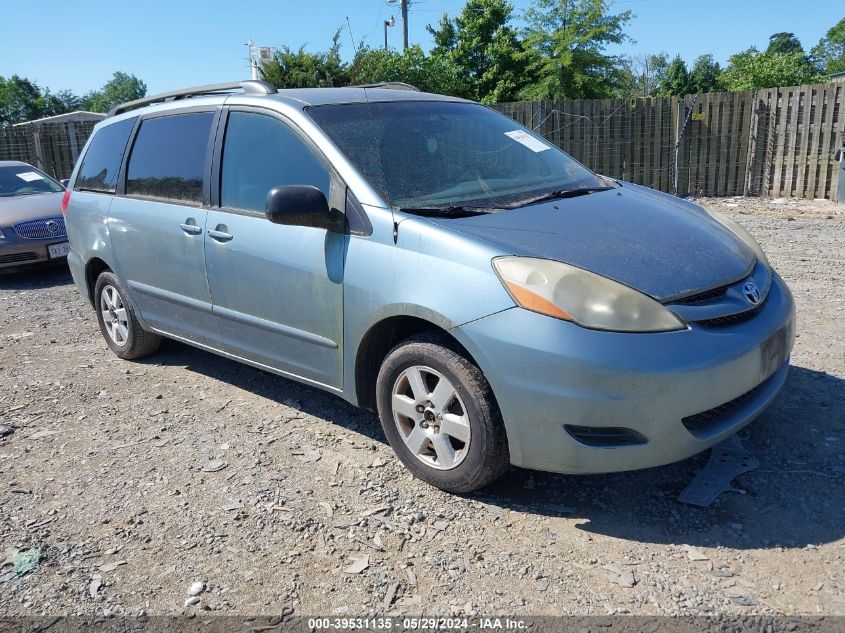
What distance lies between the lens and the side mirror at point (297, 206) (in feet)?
10.8

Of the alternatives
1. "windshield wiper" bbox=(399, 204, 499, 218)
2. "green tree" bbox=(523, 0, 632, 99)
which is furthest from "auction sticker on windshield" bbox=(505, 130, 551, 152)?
"green tree" bbox=(523, 0, 632, 99)

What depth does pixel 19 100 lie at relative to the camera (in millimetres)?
73875

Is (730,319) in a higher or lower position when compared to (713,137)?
lower

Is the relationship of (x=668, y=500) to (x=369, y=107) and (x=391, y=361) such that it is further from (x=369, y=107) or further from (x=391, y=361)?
(x=369, y=107)

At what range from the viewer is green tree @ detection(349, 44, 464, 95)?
19138 mm

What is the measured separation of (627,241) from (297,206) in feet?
5.02

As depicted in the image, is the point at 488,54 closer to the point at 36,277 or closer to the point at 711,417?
the point at 36,277

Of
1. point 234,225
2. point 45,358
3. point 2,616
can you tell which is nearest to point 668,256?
point 234,225

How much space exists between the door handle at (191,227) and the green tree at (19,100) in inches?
3178

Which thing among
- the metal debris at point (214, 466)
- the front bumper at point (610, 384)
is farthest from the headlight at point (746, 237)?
the metal debris at point (214, 466)

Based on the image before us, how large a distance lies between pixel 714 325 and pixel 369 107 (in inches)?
87.2

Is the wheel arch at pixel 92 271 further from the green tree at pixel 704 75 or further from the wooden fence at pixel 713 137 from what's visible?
the green tree at pixel 704 75

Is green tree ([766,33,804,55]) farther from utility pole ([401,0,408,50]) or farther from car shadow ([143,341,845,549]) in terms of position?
car shadow ([143,341,845,549])

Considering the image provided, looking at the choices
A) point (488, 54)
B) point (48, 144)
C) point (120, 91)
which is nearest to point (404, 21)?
point (488, 54)
